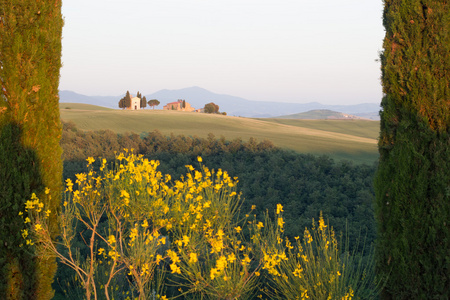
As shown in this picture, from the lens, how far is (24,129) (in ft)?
17.0

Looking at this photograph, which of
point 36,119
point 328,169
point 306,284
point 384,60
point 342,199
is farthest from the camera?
point 328,169

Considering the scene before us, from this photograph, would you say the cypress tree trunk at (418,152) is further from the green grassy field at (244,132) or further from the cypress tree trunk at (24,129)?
the green grassy field at (244,132)

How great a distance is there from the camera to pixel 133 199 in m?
4.82

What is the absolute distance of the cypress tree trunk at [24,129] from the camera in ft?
16.8

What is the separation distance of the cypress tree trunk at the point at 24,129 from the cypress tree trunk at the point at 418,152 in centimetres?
457

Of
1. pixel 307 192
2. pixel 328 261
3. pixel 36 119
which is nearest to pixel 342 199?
pixel 307 192

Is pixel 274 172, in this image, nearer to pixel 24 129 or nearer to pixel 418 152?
pixel 418 152

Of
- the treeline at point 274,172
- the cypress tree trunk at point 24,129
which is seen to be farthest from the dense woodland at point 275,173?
the cypress tree trunk at point 24,129

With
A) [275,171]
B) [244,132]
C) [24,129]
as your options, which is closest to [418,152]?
[24,129]

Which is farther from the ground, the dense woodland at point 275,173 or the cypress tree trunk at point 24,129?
the cypress tree trunk at point 24,129

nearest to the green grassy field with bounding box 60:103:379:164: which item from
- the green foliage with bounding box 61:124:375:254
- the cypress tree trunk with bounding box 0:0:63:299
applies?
the green foliage with bounding box 61:124:375:254

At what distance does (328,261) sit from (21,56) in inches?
191

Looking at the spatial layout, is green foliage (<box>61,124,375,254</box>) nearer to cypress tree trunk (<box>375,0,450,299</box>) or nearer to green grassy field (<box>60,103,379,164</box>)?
green grassy field (<box>60,103,379,164</box>)

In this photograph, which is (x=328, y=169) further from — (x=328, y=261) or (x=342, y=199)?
(x=328, y=261)
